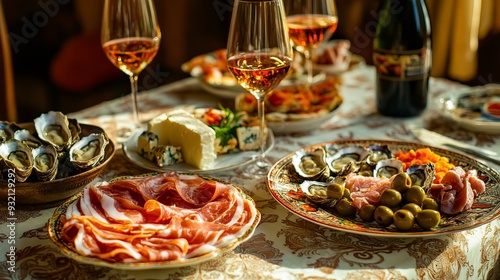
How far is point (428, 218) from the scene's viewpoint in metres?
1.02

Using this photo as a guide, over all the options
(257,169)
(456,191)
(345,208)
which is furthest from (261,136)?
(456,191)

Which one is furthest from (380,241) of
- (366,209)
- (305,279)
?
(305,279)

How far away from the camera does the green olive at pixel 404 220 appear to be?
3.34 feet

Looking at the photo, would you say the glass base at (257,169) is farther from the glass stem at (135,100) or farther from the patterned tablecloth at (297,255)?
the glass stem at (135,100)

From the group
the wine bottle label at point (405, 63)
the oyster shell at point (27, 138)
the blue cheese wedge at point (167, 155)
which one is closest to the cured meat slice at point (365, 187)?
the blue cheese wedge at point (167, 155)

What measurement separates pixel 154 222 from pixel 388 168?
0.47m

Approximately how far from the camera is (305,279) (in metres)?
0.96

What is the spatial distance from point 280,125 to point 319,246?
55 centimetres

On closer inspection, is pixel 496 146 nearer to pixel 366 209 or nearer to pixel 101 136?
pixel 366 209

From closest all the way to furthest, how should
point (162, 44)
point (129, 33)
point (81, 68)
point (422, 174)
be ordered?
1. point (422, 174)
2. point (129, 33)
3. point (81, 68)
4. point (162, 44)

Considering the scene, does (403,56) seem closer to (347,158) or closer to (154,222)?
(347,158)

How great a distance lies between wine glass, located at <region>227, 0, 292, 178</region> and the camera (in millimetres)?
1219

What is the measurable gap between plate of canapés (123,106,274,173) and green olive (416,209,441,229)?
1.42 feet

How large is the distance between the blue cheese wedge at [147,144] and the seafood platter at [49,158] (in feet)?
0.30
